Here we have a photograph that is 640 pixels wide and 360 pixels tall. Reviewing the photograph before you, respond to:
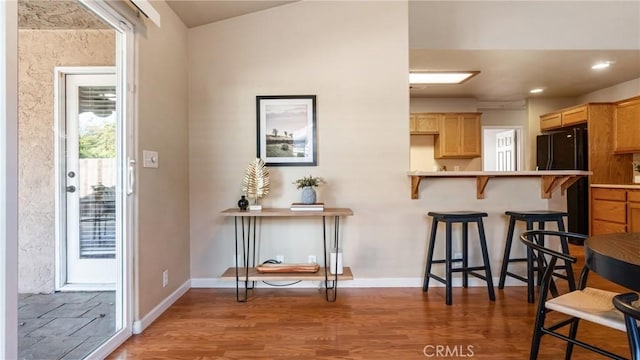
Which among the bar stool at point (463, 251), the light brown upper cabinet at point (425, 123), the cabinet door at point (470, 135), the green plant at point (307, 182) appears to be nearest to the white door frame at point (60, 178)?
the green plant at point (307, 182)

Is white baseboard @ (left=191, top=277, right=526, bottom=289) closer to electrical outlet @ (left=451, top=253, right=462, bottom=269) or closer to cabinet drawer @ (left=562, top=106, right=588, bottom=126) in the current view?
electrical outlet @ (left=451, top=253, right=462, bottom=269)

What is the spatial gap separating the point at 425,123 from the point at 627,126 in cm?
267

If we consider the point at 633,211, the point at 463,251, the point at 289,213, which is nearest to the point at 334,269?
the point at 289,213

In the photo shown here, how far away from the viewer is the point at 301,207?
2930 millimetres

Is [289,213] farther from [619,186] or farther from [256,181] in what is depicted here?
[619,186]

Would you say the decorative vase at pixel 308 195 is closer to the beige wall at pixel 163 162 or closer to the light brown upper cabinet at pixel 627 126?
the beige wall at pixel 163 162

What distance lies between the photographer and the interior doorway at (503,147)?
21.3ft

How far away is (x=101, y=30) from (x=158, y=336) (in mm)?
1963

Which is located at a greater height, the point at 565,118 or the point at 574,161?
the point at 565,118

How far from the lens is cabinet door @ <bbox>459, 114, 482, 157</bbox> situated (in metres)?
5.91

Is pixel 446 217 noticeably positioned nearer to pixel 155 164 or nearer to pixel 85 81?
pixel 155 164

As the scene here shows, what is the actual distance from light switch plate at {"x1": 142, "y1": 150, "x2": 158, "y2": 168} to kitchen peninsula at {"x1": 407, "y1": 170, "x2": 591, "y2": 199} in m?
2.05

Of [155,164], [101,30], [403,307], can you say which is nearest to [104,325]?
[155,164]

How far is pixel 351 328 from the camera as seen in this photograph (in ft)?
7.79
